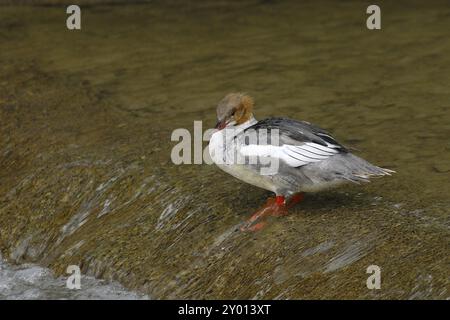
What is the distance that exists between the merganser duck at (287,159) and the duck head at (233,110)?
0.10m

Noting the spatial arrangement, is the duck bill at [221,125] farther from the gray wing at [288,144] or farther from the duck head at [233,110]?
the gray wing at [288,144]

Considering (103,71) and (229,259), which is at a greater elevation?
(103,71)

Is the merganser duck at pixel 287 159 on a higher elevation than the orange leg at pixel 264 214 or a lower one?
higher

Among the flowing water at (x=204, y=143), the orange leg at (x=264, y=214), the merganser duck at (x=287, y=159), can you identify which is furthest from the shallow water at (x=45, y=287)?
the merganser duck at (x=287, y=159)

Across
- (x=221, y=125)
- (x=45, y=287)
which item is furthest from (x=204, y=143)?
(x=45, y=287)

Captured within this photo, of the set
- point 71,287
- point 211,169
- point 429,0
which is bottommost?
point 71,287

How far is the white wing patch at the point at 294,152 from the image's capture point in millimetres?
6449

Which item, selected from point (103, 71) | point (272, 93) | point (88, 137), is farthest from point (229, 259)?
point (103, 71)

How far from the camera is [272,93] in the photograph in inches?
365

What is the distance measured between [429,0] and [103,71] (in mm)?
→ 3919

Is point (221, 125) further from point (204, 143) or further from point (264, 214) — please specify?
point (204, 143)
